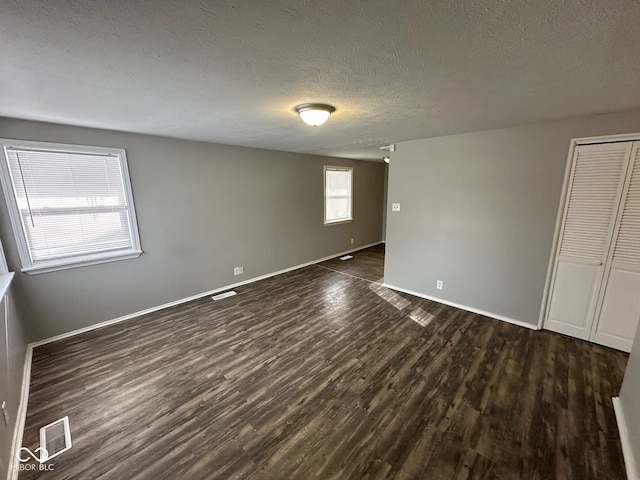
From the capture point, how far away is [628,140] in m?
2.38

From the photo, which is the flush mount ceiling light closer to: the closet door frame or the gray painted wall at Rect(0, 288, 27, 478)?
the closet door frame

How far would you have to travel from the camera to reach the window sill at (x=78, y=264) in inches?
106

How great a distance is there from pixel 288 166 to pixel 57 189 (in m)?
3.22

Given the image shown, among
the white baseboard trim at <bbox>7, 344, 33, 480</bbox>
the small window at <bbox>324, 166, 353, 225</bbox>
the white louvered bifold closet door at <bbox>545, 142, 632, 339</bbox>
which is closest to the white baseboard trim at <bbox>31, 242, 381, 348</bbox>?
the white baseboard trim at <bbox>7, 344, 33, 480</bbox>

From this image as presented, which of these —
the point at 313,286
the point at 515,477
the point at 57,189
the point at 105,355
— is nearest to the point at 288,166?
the point at 313,286

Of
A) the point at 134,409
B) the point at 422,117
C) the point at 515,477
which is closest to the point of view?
the point at 515,477

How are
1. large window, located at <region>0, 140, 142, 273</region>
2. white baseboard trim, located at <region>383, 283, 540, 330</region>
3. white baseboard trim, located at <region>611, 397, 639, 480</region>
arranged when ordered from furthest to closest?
white baseboard trim, located at <region>383, 283, 540, 330</region> < large window, located at <region>0, 140, 142, 273</region> < white baseboard trim, located at <region>611, 397, 639, 480</region>

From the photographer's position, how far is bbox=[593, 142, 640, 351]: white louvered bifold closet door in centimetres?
242

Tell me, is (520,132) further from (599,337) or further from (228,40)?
(228,40)

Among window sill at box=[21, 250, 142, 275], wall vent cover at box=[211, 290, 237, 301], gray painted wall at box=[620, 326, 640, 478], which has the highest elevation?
window sill at box=[21, 250, 142, 275]

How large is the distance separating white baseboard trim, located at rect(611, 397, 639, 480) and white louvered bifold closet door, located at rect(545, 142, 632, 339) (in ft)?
3.54

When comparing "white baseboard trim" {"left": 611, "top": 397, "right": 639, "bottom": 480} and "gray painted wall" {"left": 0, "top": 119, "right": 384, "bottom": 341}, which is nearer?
"white baseboard trim" {"left": 611, "top": 397, "right": 639, "bottom": 480}

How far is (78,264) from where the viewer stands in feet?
9.60

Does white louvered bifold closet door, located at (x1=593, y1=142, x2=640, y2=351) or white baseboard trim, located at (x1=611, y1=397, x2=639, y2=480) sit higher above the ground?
white louvered bifold closet door, located at (x1=593, y1=142, x2=640, y2=351)
